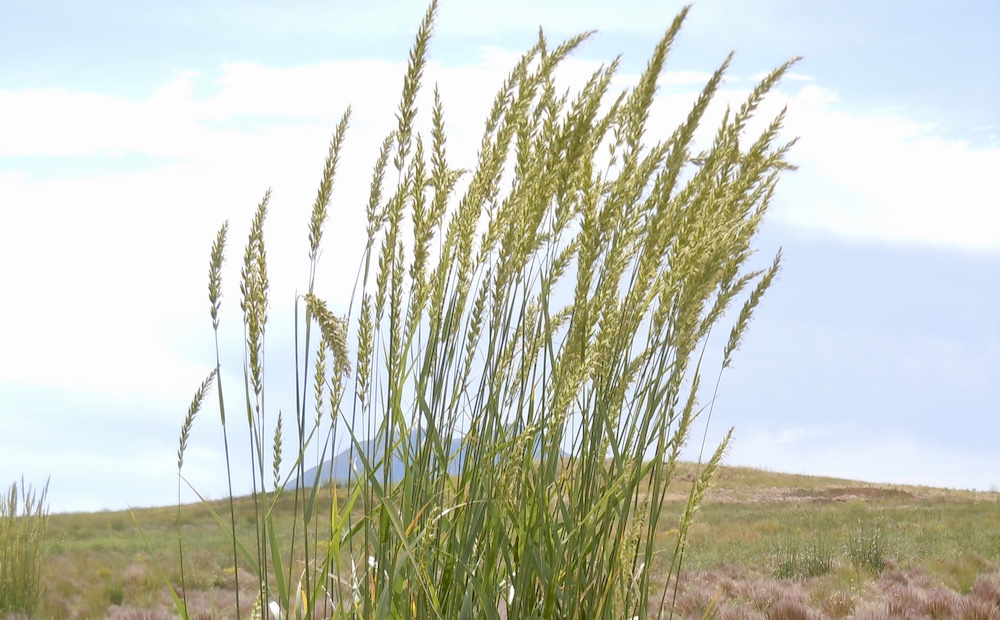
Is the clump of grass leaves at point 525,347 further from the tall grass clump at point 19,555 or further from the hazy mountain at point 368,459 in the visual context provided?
the tall grass clump at point 19,555

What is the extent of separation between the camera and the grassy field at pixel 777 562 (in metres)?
4.58

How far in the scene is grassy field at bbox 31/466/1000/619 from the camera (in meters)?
4.58

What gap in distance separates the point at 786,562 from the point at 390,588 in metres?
5.39

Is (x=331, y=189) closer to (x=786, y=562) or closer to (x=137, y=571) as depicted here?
(x=786, y=562)

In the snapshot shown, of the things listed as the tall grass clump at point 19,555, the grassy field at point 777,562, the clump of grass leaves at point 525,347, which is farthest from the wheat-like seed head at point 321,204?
the tall grass clump at point 19,555

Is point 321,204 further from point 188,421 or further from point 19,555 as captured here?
point 19,555

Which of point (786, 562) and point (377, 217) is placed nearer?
point (377, 217)

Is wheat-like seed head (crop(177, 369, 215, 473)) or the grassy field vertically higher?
wheat-like seed head (crop(177, 369, 215, 473))

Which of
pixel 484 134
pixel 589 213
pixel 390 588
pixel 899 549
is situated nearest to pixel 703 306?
pixel 589 213

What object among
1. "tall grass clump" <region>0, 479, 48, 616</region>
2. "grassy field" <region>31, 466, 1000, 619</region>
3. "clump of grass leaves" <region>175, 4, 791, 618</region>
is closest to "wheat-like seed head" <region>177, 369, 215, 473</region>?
"clump of grass leaves" <region>175, 4, 791, 618</region>

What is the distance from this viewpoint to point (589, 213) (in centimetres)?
150

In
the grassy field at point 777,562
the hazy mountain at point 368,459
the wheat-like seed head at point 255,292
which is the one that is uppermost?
the wheat-like seed head at point 255,292

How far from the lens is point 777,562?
625 cm

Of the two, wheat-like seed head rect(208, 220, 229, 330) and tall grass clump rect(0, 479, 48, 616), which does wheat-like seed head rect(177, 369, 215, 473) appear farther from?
tall grass clump rect(0, 479, 48, 616)
